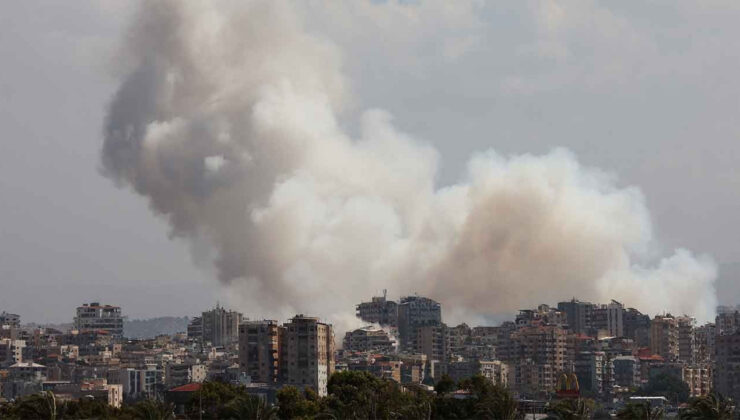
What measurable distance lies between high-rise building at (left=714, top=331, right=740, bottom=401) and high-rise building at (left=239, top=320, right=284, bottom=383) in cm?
5032

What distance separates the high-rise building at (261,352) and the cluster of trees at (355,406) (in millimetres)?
57148

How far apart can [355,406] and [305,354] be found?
66564 mm

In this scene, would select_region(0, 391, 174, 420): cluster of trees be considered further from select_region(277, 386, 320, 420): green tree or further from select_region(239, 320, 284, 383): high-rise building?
select_region(239, 320, 284, 383): high-rise building

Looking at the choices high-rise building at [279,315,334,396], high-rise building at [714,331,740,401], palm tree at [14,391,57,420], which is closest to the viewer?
palm tree at [14,391,57,420]

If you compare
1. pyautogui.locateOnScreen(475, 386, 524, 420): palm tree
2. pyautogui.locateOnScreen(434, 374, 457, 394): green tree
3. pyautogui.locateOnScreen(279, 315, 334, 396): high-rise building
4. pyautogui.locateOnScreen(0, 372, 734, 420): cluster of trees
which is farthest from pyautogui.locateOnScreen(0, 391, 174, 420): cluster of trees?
pyautogui.locateOnScreen(279, 315, 334, 396): high-rise building

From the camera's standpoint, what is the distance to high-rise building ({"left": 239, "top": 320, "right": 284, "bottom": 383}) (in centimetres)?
17675

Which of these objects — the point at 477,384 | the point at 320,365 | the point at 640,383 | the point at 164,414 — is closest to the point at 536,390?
the point at 640,383

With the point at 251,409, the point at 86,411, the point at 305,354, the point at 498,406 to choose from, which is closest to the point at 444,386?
the point at 498,406

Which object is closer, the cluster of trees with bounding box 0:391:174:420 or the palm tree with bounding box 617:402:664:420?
the palm tree with bounding box 617:402:664:420

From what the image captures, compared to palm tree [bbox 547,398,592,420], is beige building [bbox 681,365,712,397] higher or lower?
higher

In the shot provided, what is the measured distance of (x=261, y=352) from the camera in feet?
587

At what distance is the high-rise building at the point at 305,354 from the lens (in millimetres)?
171125

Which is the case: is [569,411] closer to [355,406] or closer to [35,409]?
[355,406]

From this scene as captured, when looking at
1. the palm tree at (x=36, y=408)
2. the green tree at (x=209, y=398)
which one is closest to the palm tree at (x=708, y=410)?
the green tree at (x=209, y=398)
